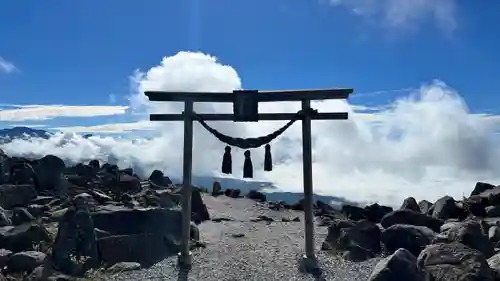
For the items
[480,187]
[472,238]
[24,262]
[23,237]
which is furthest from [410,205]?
[24,262]

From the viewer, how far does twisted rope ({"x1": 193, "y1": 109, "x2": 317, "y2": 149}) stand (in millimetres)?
12703

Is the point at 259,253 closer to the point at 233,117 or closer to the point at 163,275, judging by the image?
the point at 163,275

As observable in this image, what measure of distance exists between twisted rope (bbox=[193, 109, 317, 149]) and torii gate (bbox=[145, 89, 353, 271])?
0.06m

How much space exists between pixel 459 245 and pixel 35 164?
2157 cm

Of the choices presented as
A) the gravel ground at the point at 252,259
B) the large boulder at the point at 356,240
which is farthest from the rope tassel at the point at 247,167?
the large boulder at the point at 356,240

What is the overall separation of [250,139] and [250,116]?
590mm

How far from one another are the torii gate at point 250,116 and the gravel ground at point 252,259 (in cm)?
53

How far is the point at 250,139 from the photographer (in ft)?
41.6

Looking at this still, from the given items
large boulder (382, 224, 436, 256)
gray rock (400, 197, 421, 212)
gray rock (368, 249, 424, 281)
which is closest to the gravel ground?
large boulder (382, 224, 436, 256)

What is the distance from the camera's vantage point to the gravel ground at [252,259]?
38.8 feet

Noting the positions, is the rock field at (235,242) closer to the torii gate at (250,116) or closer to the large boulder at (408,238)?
the large boulder at (408,238)

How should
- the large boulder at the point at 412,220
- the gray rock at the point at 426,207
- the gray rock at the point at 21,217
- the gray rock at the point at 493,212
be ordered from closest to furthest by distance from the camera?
the large boulder at the point at 412,220 → the gray rock at the point at 21,217 → the gray rock at the point at 493,212 → the gray rock at the point at 426,207

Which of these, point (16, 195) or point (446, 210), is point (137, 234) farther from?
point (446, 210)

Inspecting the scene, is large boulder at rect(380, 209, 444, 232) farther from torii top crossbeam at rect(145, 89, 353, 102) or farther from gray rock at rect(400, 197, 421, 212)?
torii top crossbeam at rect(145, 89, 353, 102)
